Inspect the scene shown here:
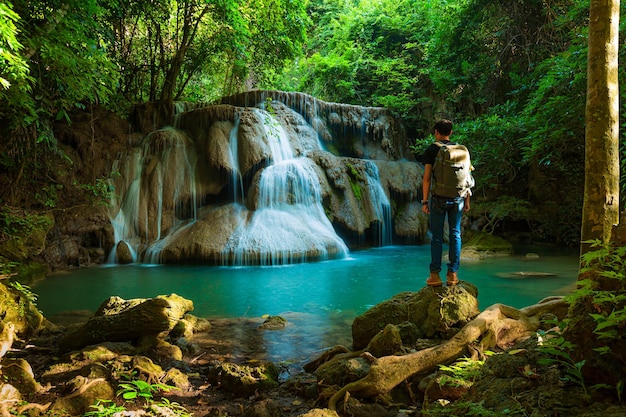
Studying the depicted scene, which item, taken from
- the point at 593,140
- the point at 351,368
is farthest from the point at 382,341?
the point at 593,140

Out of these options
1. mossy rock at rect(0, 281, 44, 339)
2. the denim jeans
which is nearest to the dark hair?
the denim jeans

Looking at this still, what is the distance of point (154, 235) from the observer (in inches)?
488

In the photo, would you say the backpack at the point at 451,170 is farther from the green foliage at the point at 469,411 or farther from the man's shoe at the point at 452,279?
the green foliage at the point at 469,411

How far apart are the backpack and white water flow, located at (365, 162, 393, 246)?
10.7 m

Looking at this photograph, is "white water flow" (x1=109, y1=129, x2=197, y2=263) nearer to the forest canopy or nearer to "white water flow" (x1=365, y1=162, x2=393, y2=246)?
the forest canopy

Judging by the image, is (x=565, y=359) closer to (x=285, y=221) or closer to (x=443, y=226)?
(x=443, y=226)

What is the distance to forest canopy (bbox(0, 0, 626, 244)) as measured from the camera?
678cm

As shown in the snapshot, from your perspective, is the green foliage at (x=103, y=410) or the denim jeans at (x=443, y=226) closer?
the green foliage at (x=103, y=410)

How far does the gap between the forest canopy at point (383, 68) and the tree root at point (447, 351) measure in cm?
476

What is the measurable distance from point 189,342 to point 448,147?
12.0 feet

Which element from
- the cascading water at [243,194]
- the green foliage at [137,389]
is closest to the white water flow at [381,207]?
the cascading water at [243,194]

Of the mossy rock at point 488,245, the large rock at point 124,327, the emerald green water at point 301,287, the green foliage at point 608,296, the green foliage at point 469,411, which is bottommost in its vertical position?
the emerald green water at point 301,287

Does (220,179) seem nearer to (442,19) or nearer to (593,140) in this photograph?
(442,19)

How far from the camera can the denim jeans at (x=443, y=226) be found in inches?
167
